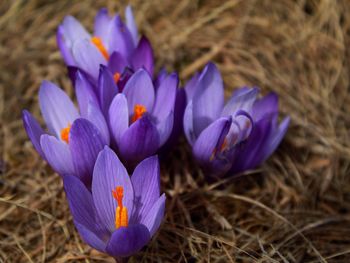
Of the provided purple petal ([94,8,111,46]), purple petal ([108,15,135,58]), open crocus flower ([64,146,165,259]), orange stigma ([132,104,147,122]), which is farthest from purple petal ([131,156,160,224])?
purple petal ([94,8,111,46])

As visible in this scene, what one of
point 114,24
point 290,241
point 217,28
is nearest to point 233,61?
point 217,28

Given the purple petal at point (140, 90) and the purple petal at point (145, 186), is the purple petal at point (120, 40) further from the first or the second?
the purple petal at point (145, 186)

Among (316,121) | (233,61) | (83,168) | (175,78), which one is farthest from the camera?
(233,61)

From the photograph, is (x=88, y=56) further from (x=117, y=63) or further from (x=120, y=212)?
(x=120, y=212)

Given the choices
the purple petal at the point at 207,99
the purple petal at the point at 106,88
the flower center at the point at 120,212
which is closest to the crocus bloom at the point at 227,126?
the purple petal at the point at 207,99

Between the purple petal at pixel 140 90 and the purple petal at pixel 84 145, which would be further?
the purple petal at pixel 140 90

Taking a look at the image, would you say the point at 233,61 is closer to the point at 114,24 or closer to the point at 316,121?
the point at 316,121

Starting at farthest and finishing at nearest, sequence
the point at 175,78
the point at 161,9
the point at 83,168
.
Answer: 1. the point at 161,9
2. the point at 175,78
3. the point at 83,168
